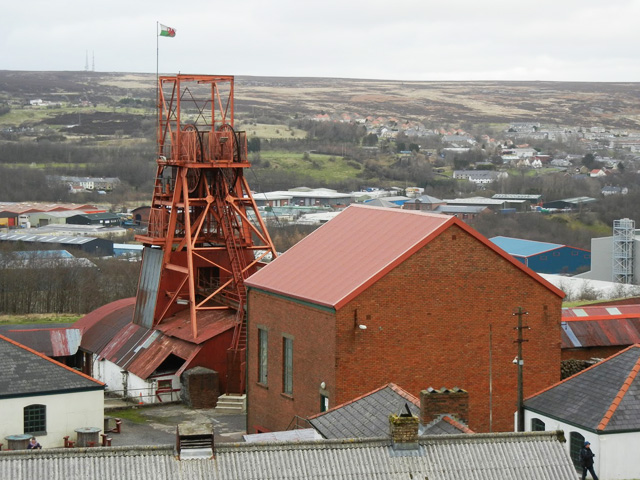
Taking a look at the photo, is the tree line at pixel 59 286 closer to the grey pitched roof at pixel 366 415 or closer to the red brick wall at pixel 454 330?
the red brick wall at pixel 454 330

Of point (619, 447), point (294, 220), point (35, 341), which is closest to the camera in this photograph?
point (619, 447)

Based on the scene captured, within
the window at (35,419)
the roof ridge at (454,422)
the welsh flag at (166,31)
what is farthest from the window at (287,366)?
the welsh flag at (166,31)

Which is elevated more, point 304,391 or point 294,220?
point 304,391

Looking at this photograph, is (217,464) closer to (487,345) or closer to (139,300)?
(487,345)

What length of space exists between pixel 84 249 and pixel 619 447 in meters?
105

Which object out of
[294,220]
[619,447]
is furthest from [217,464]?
[294,220]

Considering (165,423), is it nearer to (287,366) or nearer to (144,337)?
(287,366)

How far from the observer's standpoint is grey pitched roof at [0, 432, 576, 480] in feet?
65.1

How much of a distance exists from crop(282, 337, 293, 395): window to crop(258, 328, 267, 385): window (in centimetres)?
155

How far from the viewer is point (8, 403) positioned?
35.2 meters

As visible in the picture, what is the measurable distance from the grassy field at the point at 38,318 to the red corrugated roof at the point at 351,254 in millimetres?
39090

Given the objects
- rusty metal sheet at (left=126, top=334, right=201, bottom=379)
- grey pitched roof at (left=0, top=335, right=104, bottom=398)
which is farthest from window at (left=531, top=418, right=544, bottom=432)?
rusty metal sheet at (left=126, top=334, right=201, bottom=379)

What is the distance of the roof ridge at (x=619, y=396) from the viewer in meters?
28.1

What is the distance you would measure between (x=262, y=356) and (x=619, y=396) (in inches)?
499
